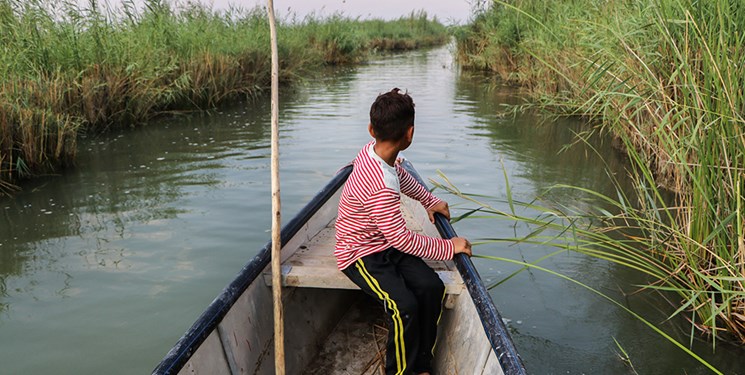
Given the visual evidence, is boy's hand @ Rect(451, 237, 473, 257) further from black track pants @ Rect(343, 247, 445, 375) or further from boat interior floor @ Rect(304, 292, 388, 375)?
boat interior floor @ Rect(304, 292, 388, 375)

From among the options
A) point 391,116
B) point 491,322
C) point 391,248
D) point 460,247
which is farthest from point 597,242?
point 391,116

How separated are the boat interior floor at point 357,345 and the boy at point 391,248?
450 mm

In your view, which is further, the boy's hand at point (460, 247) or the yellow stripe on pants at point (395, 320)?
the boy's hand at point (460, 247)

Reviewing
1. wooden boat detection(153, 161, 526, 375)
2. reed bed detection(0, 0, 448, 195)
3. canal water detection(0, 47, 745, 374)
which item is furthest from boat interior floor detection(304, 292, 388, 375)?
reed bed detection(0, 0, 448, 195)

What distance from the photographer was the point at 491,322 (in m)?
2.23

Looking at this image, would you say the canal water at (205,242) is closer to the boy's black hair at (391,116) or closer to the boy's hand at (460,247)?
the boy's hand at (460,247)

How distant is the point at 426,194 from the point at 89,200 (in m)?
3.98

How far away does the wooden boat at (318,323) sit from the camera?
2.18 metres

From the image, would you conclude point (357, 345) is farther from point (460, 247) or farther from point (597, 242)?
point (597, 242)

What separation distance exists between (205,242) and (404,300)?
9.08ft

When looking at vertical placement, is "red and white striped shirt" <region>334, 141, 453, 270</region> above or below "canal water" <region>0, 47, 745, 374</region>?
above

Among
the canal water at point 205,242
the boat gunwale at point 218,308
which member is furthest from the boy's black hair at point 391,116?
the canal water at point 205,242

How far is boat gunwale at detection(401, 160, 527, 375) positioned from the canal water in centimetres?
88

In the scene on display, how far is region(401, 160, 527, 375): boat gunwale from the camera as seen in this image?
6.41 ft
